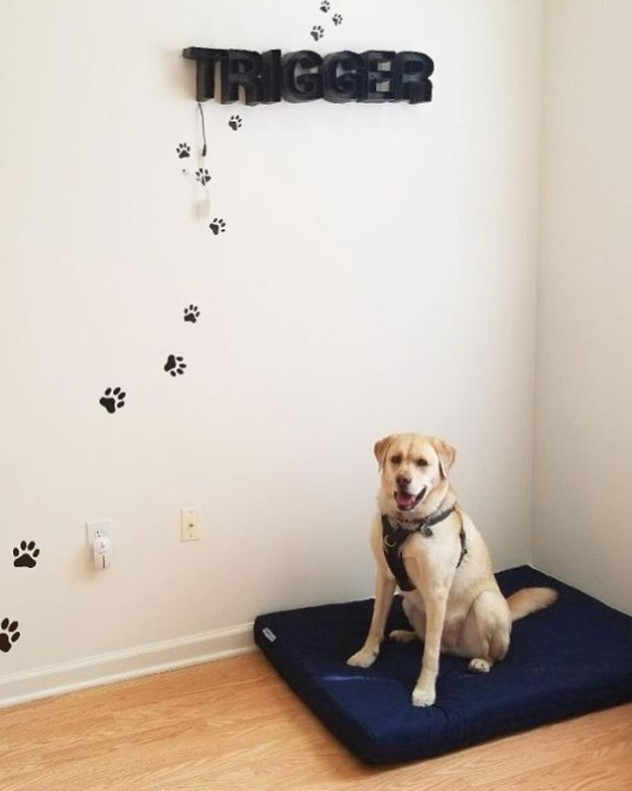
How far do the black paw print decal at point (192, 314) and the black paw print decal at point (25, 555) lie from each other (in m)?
0.80

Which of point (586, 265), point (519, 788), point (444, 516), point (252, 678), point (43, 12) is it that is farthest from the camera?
point (586, 265)

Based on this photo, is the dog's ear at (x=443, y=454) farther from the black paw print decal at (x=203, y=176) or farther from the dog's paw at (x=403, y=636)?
the black paw print decal at (x=203, y=176)

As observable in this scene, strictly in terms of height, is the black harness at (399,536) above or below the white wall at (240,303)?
below

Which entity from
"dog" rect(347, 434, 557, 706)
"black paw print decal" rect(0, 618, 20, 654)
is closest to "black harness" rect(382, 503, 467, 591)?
"dog" rect(347, 434, 557, 706)

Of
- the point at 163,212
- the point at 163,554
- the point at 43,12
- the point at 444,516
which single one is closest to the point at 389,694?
the point at 444,516

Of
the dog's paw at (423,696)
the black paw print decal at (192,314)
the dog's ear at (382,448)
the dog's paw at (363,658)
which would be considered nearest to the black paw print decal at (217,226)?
the black paw print decal at (192,314)

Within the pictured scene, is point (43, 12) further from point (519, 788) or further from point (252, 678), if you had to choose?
point (519, 788)

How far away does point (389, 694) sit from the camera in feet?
7.72

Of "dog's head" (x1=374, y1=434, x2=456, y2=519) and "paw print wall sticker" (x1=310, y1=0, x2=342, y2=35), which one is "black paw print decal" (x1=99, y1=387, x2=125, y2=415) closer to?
"dog's head" (x1=374, y1=434, x2=456, y2=519)

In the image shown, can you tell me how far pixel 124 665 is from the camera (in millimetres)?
A: 2641

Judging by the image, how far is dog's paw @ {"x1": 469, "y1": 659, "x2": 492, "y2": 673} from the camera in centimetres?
249

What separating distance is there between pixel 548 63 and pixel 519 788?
2.37m

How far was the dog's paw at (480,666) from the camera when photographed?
2.49 m

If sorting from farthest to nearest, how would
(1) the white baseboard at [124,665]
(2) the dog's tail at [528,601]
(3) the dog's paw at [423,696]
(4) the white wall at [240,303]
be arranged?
(2) the dog's tail at [528,601]
(1) the white baseboard at [124,665]
(4) the white wall at [240,303]
(3) the dog's paw at [423,696]
